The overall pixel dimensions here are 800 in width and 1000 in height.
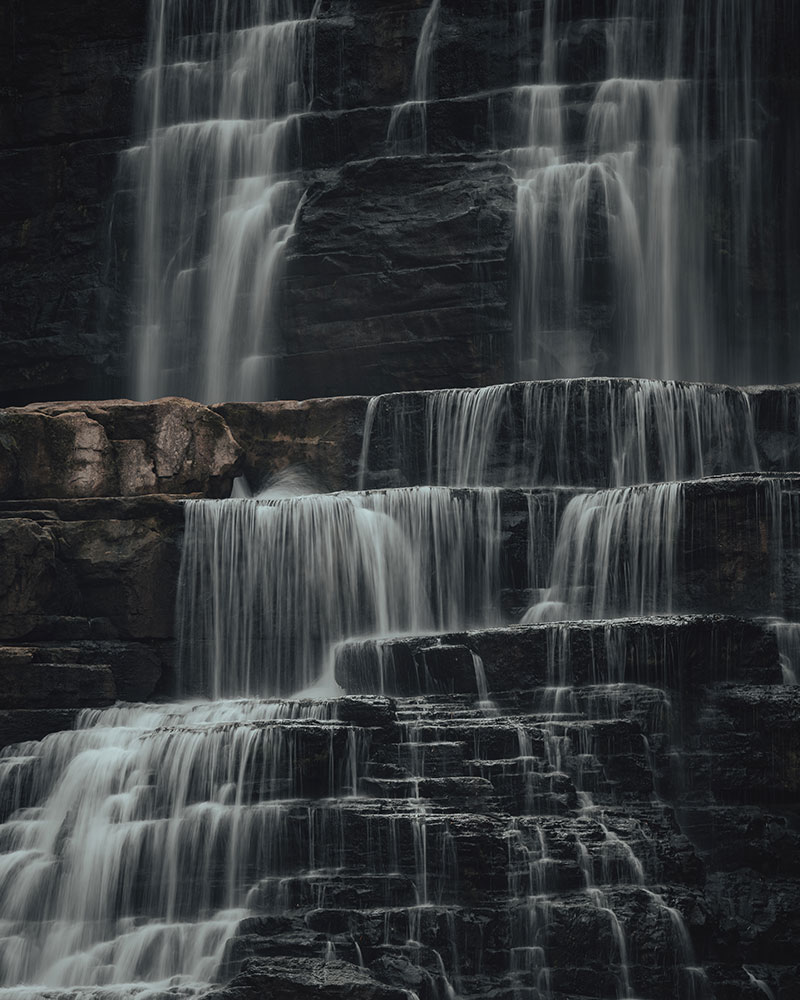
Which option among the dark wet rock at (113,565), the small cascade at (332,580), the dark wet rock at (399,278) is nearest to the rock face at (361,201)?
the dark wet rock at (399,278)

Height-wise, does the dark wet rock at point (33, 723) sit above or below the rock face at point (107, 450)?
below

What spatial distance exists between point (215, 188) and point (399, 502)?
1294 cm

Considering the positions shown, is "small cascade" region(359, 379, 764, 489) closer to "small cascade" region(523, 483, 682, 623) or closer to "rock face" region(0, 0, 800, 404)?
"small cascade" region(523, 483, 682, 623)

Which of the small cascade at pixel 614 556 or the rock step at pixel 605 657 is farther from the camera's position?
the small cascade at pixel 614 556

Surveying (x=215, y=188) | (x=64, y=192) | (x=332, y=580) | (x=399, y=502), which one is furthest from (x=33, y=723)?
(x=64, y=192)

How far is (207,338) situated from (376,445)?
734 cm

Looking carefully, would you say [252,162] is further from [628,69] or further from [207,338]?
[628,69]

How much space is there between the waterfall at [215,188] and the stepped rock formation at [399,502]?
0.31 feet

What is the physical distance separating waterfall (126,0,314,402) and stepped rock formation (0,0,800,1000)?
95 millimetres

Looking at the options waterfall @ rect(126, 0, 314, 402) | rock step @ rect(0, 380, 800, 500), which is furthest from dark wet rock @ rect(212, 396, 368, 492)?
waterfall @ rect(126, 0, 314, 402)

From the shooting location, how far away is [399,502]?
22375 millimetres

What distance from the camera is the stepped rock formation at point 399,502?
51.4ft

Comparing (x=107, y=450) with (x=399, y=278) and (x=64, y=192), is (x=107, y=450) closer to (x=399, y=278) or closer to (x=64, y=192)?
(x=399, y=278)

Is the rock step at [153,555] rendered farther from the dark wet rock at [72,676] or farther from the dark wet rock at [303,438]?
the dark wet rock at [303,438]
